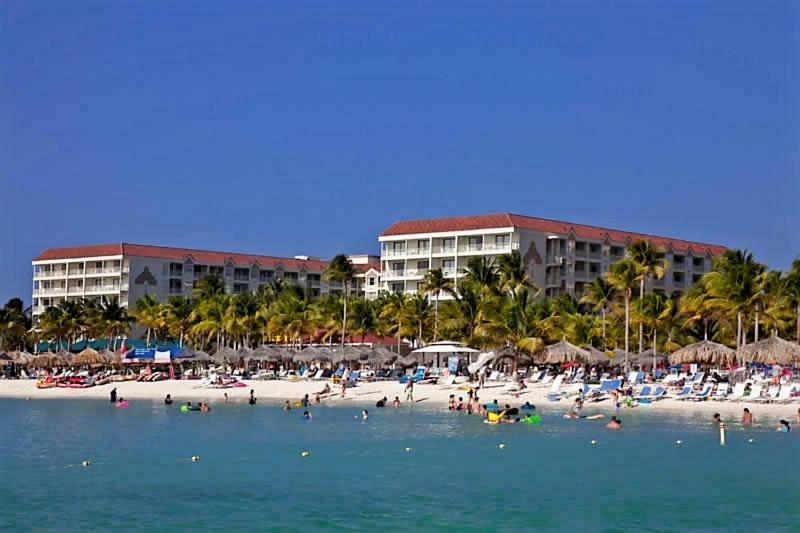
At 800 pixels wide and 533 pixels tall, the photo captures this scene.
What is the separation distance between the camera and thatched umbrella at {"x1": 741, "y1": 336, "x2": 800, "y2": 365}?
4597 cm

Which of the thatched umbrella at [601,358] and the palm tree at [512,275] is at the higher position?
the palm tree at [512,275]

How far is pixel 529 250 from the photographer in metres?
84.6

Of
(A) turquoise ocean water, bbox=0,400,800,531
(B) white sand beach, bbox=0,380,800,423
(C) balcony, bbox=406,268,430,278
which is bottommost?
(A) turquoise ocean water, bbox=0,400,800,531

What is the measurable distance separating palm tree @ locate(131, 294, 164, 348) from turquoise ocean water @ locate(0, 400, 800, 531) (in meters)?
41.6

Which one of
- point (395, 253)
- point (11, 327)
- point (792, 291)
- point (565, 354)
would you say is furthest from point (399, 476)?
point (11, 327)

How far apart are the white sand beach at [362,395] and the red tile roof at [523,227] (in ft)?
94.9

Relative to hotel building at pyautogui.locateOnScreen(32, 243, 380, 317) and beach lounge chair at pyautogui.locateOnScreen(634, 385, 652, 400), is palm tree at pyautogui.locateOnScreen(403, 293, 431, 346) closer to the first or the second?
beach lounge chair at pyautogui.locateOnScreen(634, 385, 652, 400)

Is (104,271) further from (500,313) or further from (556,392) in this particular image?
(556,392)

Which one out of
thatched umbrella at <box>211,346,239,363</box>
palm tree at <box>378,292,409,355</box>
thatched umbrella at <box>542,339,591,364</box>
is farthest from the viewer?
palm tree at <box>378,292,409,355</box>

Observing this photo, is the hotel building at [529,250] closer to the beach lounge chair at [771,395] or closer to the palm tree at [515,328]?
the palm tree at [515,328]

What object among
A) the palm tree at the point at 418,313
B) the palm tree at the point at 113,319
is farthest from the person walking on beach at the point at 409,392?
the palm tree at the point at 113,319

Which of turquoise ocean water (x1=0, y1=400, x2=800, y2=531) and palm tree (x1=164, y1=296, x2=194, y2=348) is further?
palm tree (x1=164, y1=296, x2=194, y2=348)

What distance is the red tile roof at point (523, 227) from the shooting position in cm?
8512

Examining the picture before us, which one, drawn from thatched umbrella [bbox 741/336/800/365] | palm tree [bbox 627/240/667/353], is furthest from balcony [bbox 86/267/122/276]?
thatched umbrella [bbox 741/336/800/365]
